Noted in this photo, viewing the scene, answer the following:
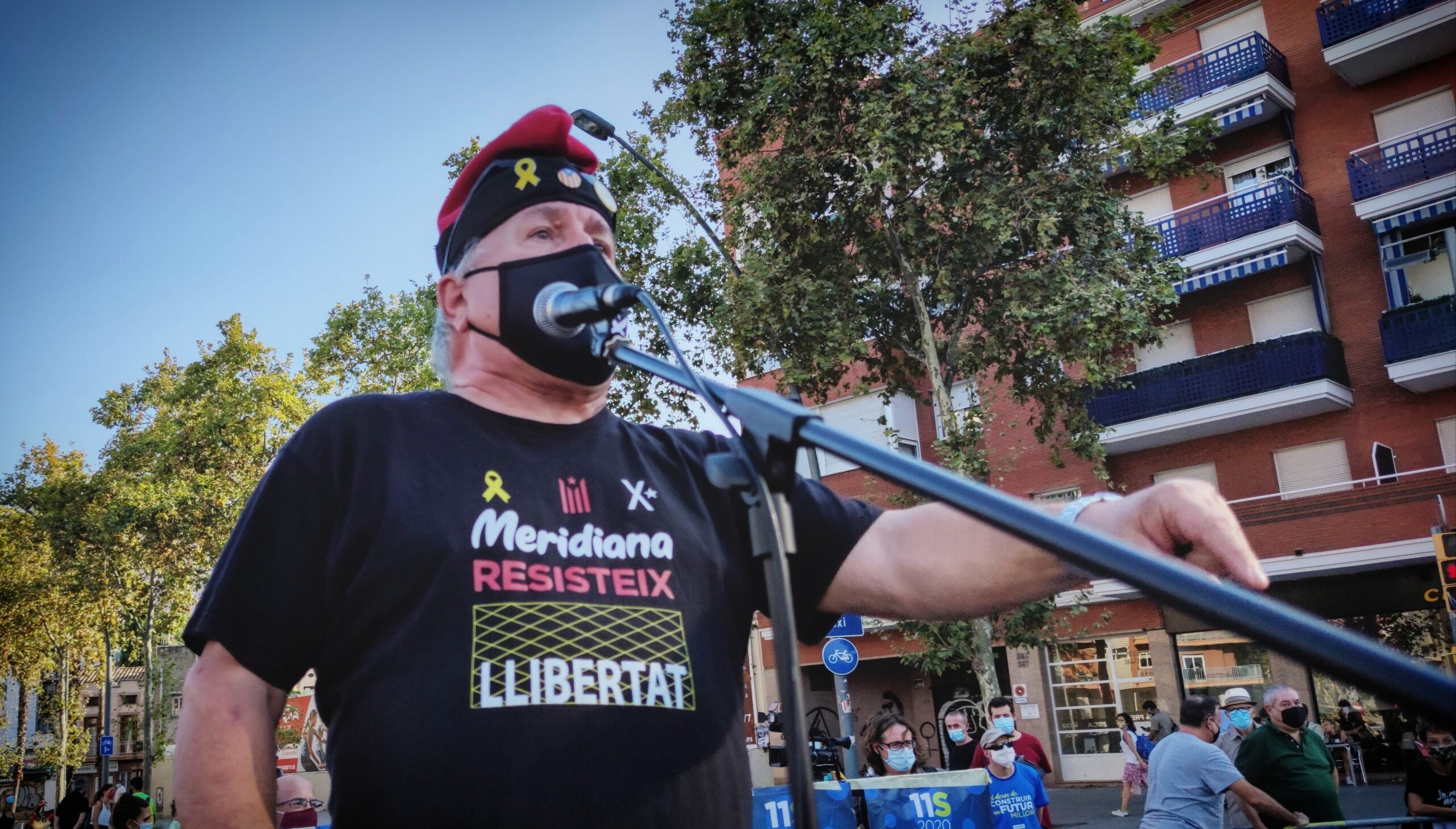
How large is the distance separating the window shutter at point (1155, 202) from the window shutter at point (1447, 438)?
→ 21.8ft

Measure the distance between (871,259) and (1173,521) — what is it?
1376 cm

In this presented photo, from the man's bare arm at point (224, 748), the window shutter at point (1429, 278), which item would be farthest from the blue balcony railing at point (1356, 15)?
the man's bare arm at point (224, 748)

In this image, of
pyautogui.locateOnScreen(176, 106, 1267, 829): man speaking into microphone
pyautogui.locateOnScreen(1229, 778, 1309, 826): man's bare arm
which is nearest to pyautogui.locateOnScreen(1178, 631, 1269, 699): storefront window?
pyautogui.locateOnScreen(1229, 778, 1309, 826): man's bare arm

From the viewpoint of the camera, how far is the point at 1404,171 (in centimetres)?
1881

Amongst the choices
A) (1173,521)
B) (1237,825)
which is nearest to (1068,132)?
(1237,825)

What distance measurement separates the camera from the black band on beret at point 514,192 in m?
2.04

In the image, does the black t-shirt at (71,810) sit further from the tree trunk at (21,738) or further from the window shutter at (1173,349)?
the tree trunk at (21,738)

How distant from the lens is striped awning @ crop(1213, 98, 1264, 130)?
66.6 feet

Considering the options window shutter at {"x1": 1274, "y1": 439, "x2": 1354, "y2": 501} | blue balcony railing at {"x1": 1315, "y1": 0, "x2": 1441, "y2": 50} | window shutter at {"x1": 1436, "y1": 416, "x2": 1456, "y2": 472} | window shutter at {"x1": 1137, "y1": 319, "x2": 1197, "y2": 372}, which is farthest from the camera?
window shutter at {"x1": 1137, "y1": 319, "x2": 1197, "y2": 372}

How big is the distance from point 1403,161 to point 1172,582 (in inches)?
887

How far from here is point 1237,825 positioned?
9.32m

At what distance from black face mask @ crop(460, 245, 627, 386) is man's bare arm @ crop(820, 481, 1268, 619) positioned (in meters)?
0.61

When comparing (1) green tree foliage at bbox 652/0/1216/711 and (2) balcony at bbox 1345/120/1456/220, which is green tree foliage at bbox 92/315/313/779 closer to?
(1) green tree foliage at bbox 652/0/1216/711

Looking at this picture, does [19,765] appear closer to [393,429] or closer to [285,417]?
[285,417]
